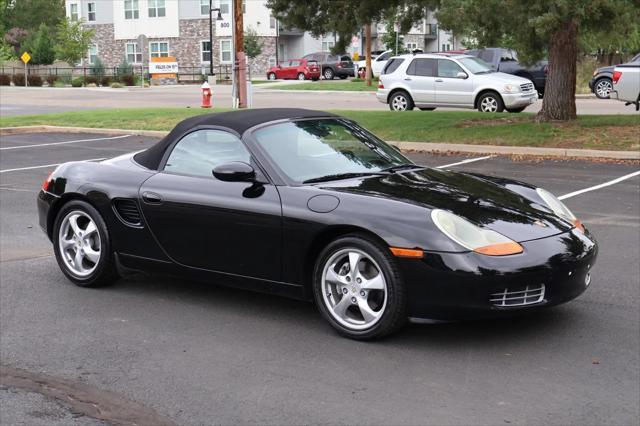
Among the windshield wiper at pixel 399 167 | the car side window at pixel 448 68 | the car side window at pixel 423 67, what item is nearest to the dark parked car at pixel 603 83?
the car side window at pixel 448 68

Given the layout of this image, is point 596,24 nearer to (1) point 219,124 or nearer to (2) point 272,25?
(1) point 219,124

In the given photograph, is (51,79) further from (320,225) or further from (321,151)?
(320,225)

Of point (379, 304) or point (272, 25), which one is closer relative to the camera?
point (379, 304)

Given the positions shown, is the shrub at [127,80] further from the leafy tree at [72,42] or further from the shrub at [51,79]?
the leafy tree at [72,42]

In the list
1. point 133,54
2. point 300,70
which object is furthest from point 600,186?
point 133,54

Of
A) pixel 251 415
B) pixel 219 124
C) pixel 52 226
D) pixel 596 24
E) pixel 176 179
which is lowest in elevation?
pixel 251 415

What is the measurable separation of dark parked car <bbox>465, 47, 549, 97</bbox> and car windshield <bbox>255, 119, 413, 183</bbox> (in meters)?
23.9

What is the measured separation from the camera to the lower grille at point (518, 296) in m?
5.16

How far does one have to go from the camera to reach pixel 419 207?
5391mm

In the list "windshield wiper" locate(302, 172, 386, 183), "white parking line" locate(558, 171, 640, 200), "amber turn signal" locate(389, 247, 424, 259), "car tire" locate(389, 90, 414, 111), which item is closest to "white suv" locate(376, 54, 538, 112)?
"car tire" locate(389, 90, 414, 111)

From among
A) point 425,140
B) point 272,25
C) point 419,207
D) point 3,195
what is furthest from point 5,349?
point 272,25

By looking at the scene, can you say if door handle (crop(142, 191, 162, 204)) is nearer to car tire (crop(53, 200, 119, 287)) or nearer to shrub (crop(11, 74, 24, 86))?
car tire (crop(53, 200, 119, 287))

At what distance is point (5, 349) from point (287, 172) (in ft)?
6.95

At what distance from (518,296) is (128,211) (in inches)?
116
